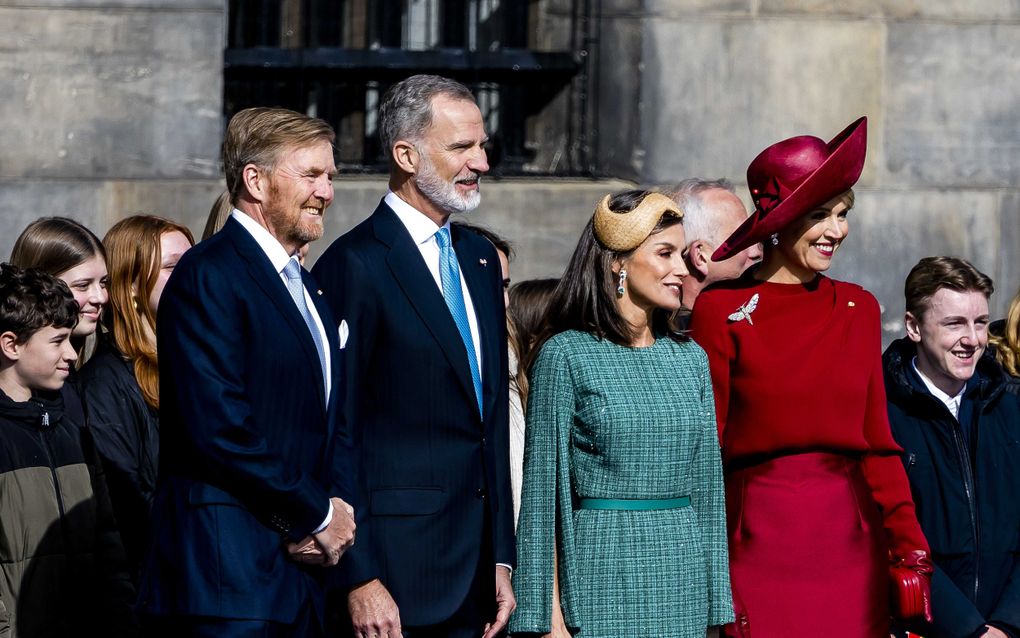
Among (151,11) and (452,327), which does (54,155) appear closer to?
(151,11)

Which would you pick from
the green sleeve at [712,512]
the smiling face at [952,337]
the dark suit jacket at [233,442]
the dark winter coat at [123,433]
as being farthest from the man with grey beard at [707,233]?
the dark suit jacket at [233,442]

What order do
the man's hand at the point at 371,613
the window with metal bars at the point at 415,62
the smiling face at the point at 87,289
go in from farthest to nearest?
the window with metal bars at the point at 415,62 → the smiling face at the point at 87,289 → the man's hand at the point at 371,613

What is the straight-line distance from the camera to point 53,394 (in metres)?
5.08

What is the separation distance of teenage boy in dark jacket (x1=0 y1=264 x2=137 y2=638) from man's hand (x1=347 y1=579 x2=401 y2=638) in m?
1.09

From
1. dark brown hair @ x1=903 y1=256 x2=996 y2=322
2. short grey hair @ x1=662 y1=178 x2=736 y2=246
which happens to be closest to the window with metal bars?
short grey hair @ x1=662 y1=178 x2=736 y2=246

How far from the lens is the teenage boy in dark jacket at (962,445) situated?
5637 millimetres

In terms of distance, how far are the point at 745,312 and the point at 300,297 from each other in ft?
4.69

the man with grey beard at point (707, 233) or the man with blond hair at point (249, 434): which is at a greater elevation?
the man with grey beard at point (707, 233)

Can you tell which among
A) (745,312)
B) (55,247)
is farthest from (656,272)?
(55,247)

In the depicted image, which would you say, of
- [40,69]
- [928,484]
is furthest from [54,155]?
[928,484]

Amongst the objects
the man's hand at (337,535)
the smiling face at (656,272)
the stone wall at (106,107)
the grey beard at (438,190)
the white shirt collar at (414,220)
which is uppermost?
the stone wall at (106,107)

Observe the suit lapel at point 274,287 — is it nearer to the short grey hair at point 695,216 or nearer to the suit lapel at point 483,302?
the suit lapel at point 483,302

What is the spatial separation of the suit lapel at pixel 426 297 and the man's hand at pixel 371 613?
1.94 ft

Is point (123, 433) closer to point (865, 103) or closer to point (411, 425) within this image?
point (411, 425)
